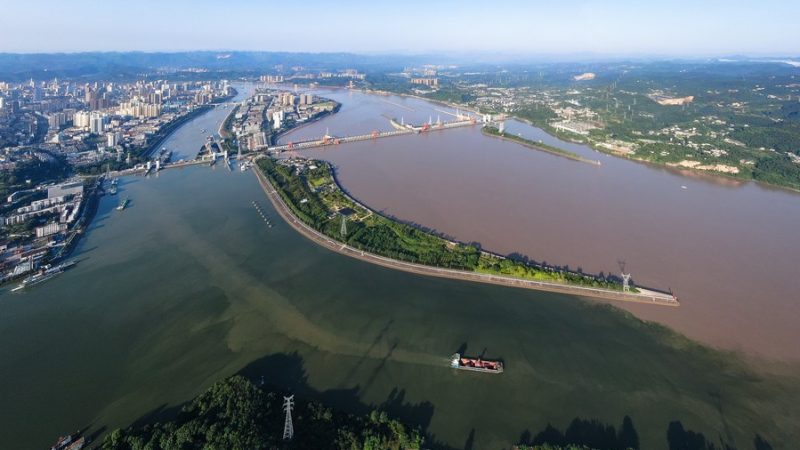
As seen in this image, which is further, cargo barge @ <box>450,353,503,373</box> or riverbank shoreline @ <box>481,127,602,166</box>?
riverbank shoreline @ <box>481,127,602,166</box>

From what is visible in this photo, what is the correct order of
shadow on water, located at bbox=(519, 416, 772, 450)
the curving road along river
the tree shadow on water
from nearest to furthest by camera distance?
shadow on water, located at bbox=(519, 416, 772, 450), the tree shadow on water, the curving road along river

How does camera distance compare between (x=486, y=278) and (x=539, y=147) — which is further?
(x=539, y=147)

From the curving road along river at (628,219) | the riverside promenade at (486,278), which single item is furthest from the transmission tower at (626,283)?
the curving road along river at (628,219)

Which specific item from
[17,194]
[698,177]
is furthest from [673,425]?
[17,194]

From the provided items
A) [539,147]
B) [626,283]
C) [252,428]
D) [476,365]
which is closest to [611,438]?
[476,365]

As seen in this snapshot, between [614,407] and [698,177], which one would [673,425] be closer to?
[614,407]

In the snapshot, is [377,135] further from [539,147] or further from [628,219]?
[628,219]

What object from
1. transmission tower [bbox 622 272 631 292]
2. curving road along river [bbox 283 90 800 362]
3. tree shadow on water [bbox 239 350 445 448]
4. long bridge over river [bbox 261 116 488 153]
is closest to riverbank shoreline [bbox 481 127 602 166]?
curving road along river [bbox 283 90 800 362]

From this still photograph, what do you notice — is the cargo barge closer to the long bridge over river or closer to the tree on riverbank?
the tree on riverbank
